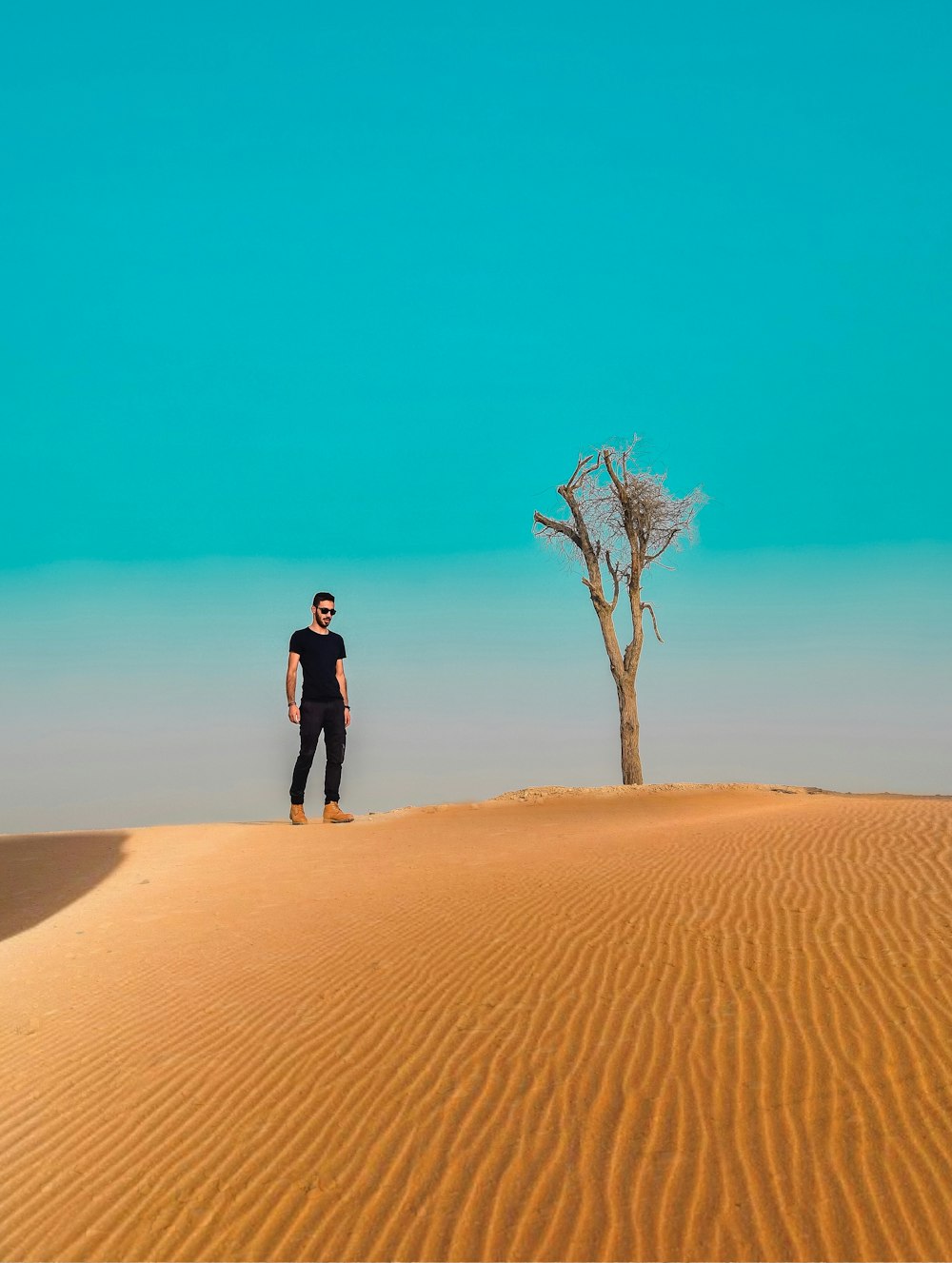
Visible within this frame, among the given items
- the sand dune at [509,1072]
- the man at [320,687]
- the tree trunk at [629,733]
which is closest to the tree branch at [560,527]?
the tree trunk at [629,733]

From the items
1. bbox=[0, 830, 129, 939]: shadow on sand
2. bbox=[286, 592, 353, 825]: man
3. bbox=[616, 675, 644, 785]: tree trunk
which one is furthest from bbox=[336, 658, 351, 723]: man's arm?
bbox=[616, 675, 644, 785]: tree trunk

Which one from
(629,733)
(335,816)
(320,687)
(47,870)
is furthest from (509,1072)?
(629,733)

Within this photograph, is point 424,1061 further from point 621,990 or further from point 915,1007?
point 915,1007

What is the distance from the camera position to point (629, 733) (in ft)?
Result: 74.3

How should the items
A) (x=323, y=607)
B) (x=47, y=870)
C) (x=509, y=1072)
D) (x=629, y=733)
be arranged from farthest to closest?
(x=629, y=733) < (x=323, y=607) < (x=47, y=870) < (x=509, y=1072)

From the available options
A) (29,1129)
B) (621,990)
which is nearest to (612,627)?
(621,990)

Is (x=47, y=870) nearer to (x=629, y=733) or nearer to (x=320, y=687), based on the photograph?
(x=320, y=687)

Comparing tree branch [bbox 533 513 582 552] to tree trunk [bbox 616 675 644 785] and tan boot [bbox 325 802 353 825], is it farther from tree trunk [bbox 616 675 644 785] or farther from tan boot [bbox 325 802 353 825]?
tan boot [bbox 325 802 353 825]

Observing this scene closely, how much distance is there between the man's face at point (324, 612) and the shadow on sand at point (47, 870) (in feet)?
15.6

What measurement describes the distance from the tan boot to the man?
0.93 metres

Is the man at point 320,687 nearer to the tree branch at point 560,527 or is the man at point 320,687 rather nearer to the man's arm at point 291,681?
the man's arm at point 291,681

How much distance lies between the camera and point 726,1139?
3.65 meters

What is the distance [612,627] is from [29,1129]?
64.6ft

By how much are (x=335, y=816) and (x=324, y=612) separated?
3783 millimetres
